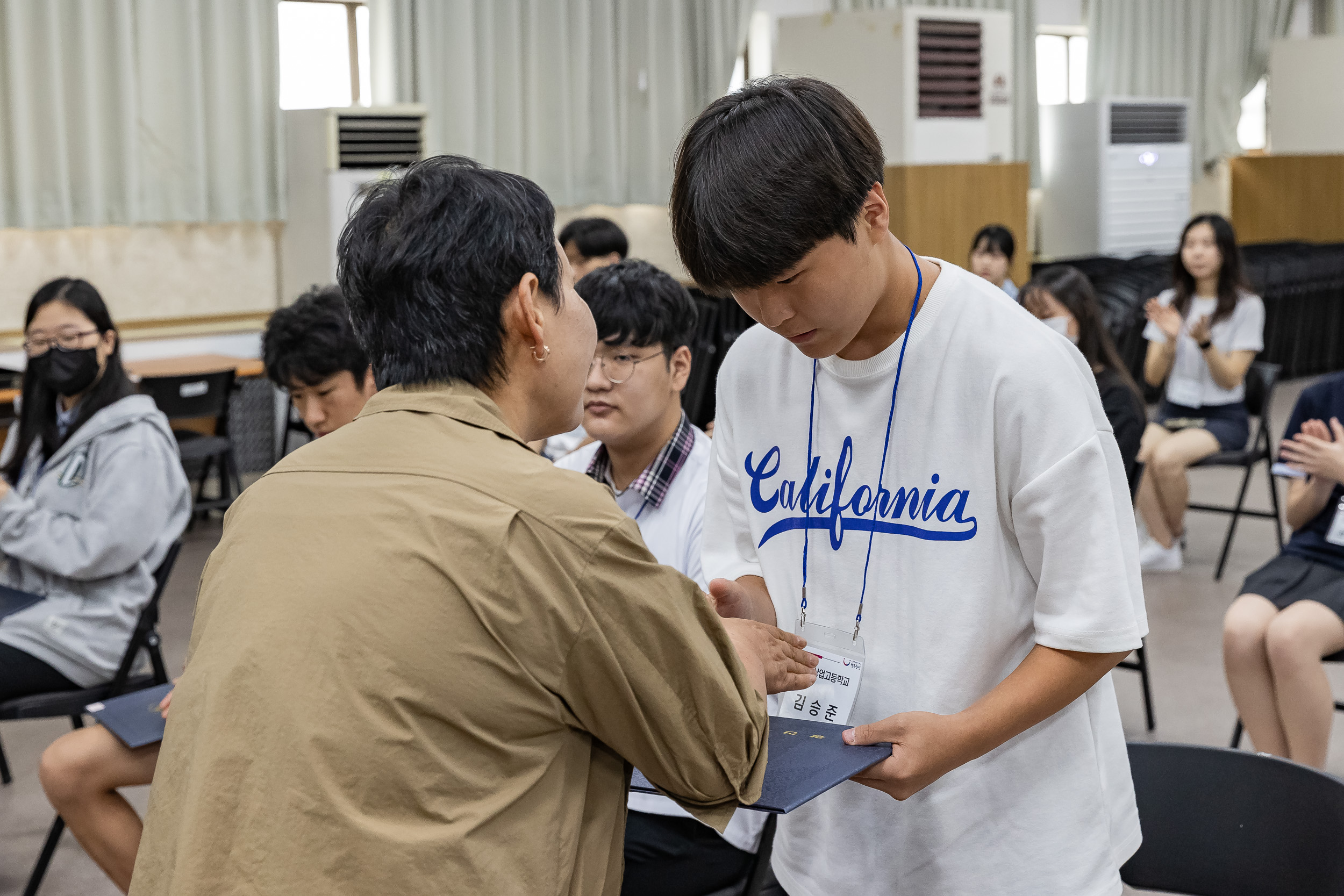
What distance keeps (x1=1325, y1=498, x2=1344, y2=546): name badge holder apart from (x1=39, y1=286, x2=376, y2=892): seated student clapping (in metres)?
2.24

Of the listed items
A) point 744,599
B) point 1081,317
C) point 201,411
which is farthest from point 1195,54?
point 744,599

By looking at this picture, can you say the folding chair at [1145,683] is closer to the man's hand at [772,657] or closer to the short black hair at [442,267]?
the man's hand at [772,657]

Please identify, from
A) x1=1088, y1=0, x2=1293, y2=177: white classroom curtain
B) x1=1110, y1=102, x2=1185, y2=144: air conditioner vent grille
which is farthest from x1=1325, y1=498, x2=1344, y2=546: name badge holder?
x1=1088, y1=0, x2=1293, y2=177: white classroom curtain

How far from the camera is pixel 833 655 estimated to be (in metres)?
1.31

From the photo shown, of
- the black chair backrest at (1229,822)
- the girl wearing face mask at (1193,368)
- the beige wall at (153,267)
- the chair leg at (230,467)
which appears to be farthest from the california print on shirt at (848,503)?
the beige wall at (153,267)

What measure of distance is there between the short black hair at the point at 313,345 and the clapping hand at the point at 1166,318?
12.3ft

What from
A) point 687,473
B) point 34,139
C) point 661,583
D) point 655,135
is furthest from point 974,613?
point 655,135

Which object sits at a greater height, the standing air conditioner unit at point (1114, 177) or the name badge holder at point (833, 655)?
the standing air conditioner unit at point (1114, 177)

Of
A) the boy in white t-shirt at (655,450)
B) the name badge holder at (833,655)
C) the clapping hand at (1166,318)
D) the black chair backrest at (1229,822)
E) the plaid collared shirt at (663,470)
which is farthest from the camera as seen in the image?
the clapping hand at (1166,318)

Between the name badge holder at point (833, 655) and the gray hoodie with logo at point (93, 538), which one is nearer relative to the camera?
the name badge holder at point (833, 655)

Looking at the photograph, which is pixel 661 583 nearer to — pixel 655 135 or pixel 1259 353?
pixel 655 135

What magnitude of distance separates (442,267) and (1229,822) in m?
1.20

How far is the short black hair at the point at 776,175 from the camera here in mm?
1125

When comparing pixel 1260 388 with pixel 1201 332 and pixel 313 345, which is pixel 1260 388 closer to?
pixel 1201 332
